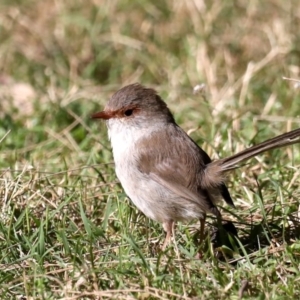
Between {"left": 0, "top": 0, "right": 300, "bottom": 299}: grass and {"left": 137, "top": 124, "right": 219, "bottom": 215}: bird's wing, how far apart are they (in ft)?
1.00

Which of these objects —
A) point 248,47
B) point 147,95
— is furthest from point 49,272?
point 248,47

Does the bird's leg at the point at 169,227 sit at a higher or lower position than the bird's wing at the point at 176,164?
lower

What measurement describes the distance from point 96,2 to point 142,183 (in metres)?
4.46

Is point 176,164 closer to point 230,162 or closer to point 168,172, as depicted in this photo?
point 168,172

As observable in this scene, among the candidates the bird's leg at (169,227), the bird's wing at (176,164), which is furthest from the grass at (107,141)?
the bird's wing at (176,164)

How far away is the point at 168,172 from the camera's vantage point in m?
4.76

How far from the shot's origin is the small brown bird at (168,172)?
4672 millimetres

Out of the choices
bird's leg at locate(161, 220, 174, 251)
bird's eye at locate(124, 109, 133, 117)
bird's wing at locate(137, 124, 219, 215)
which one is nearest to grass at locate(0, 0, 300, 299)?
A: bird's leg at locate(161, 220, 174, 251)

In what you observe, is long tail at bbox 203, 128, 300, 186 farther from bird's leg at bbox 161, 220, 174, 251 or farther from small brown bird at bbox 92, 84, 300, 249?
bird's leg at bbox 161, 220, 174, 251

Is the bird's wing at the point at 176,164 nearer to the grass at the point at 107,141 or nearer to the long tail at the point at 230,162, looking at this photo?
the long tail at the point at 230,162

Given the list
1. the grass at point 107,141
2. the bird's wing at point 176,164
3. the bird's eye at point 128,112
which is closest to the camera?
the grass at point 107,141

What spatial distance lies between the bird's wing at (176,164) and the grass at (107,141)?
1.00ft

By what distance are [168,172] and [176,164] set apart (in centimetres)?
7

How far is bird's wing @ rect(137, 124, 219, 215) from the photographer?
183 inches
